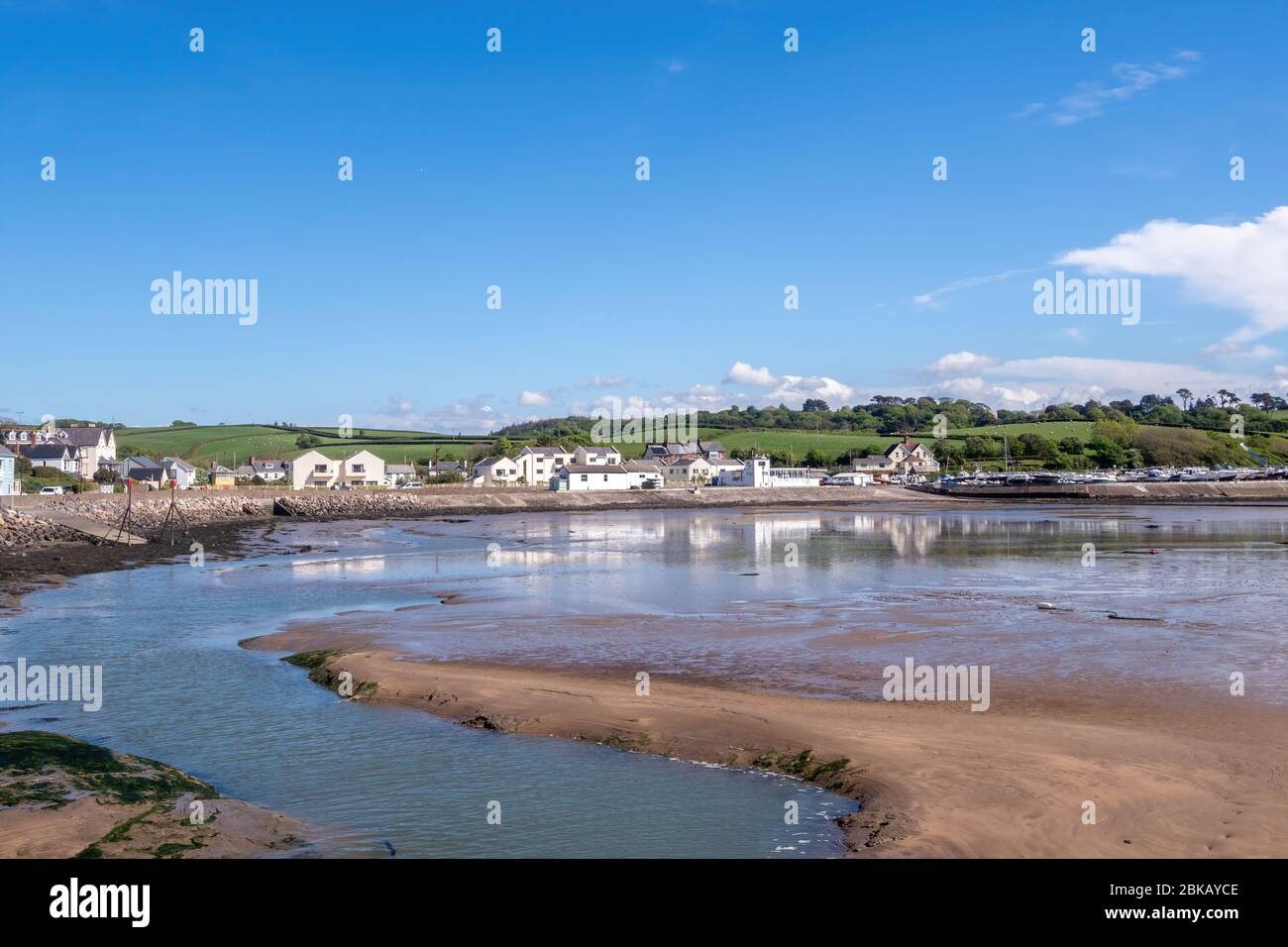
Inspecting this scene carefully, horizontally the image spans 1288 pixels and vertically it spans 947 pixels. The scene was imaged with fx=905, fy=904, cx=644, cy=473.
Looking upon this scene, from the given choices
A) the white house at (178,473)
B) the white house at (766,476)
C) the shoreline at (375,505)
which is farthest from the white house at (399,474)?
the white house at (766,476)

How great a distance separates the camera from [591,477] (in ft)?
380

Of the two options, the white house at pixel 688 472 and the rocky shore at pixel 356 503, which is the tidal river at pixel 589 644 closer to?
the rocky shore at pixel 356 503

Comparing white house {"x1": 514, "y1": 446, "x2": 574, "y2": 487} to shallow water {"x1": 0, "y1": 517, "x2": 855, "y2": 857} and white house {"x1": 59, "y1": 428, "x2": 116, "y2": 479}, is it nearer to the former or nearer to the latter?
white house {"x1": 59, "y1": 428, "x2": 116, "y2": 479}

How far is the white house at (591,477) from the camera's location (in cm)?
11412

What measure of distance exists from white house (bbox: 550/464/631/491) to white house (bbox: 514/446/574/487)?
737 centimetres

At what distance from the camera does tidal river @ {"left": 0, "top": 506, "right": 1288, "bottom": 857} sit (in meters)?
11.2

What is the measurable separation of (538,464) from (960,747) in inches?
4512

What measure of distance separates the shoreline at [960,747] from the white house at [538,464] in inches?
4167

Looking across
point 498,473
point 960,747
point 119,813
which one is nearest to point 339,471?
point 498,473

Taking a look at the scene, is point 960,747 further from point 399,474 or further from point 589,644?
point 399,474

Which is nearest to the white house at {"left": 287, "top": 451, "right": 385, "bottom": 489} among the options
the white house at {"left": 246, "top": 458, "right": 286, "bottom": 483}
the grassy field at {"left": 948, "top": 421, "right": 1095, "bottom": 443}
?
the white house at {"left": 246, "top": 458, "right": 286, "bottom": 483}
